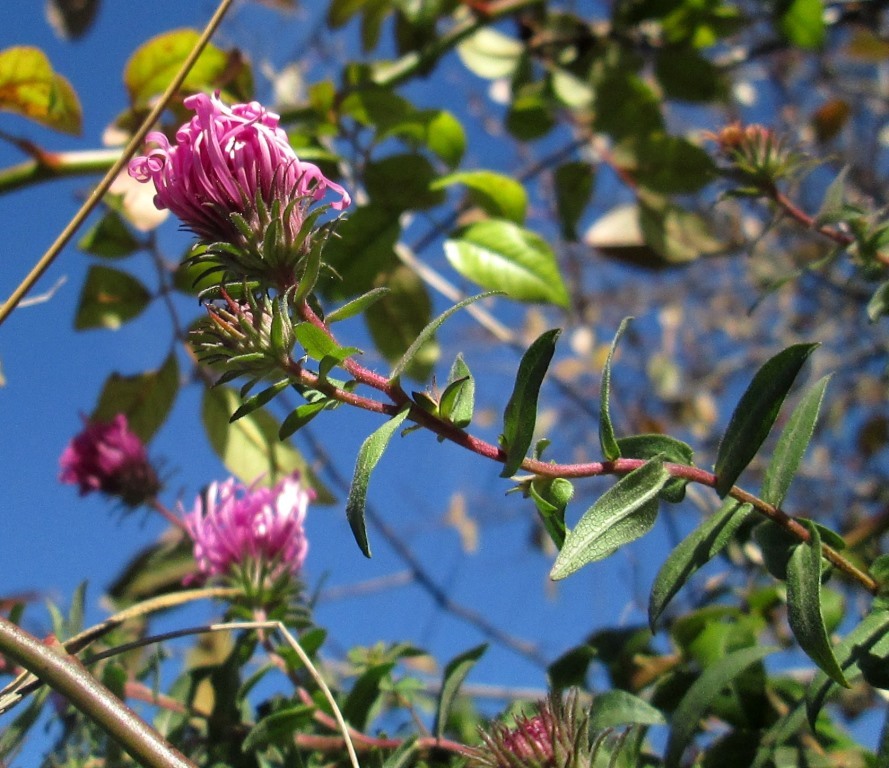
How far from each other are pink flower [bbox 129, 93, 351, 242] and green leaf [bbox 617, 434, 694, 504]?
18cm

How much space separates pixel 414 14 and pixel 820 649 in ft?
2.73

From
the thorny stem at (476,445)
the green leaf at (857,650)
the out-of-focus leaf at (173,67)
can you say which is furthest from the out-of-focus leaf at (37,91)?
the green leaf at (857,650)

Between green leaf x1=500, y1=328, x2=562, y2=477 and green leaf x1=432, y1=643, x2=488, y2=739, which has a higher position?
green leaf x1=500, y1=328, x2=562, y2=477

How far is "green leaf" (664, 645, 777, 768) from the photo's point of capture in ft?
1.44

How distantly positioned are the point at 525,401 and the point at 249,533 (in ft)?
0.99

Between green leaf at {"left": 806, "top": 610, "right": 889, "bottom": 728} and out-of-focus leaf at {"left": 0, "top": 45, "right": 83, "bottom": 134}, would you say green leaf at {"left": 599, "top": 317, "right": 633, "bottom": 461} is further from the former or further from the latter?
out-of-focus leaf at {"left": 0, "top": 45, "right": 83, "bottom": 134}

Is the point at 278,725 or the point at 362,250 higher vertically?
the point at 362,250

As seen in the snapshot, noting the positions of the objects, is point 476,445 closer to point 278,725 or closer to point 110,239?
point 278,725

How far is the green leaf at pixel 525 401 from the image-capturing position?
1.19 feet

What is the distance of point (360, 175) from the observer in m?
0.82

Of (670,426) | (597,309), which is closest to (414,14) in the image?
(670,426)

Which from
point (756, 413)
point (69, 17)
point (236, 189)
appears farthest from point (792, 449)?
point (69, 17)

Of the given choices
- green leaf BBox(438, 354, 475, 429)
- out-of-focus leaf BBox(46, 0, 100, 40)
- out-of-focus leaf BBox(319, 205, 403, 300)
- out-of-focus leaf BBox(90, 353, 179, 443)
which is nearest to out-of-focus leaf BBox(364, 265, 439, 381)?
out-of-focus leaf BBox(319, 205, 403, 300)

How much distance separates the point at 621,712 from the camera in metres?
0.45
